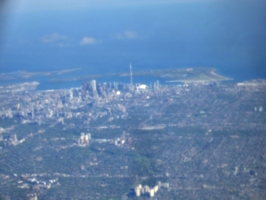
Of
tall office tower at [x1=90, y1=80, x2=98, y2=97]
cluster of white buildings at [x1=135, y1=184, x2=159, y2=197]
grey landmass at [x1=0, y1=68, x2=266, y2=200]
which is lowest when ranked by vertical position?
cluster of white buildings at [x1=135, y1=184, x2=159, y2=197]

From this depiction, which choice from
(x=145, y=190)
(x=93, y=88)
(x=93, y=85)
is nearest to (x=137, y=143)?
(x=145, y=190)

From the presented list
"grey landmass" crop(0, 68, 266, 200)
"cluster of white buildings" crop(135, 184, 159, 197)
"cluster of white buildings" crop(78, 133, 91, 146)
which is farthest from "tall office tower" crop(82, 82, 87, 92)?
"cluster of white buildings" crop(135, 184, 159, 197)

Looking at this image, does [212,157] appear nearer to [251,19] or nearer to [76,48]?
[251,19]

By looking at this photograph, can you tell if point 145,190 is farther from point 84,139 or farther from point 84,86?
point 84,86

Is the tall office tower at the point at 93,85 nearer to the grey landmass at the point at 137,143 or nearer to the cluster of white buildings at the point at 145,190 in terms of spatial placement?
the grey landmass at the point at 137,143

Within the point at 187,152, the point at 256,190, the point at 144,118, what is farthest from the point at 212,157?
the point at 144,118

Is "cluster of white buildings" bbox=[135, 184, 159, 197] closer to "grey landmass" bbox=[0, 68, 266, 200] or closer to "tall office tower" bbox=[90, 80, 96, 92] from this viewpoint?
"grey landmass" bbox=[0, 68, 266, 200]

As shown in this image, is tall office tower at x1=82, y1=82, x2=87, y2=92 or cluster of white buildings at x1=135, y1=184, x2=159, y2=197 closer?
cluster of white buildings at x1=135, y1=184, x2=159, y2=197

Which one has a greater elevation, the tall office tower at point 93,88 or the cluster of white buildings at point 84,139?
the tall office tower at point 93,88

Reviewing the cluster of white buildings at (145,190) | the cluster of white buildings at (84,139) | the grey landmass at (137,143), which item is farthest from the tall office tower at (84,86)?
the cluster of white buildings at (145,190)

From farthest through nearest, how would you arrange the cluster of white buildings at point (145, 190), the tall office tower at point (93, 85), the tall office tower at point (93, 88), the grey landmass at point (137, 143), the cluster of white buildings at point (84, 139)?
1. the tall office tower at point (93, 85)
2. the tall office tower at point (93, 88)
3. the cluster of white buildings at point (84, 139)
4. the grey landmass at point (137, 143)
5. the cluster of white buildings at point (145, 190)

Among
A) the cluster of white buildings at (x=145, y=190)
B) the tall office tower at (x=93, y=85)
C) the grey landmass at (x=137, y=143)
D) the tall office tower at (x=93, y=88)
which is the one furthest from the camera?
the tall office tower at (x=93, y=85)
